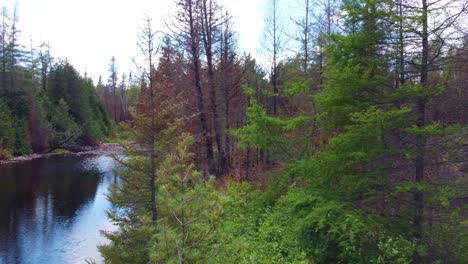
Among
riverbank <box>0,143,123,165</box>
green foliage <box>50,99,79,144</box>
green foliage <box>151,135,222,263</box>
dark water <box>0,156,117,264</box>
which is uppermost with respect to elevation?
green foliage <box>50,99,79,144</box>

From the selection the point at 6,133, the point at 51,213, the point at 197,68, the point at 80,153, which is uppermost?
the point at 197,68

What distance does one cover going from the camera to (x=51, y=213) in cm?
1691

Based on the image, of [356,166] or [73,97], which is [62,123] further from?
[356,166]

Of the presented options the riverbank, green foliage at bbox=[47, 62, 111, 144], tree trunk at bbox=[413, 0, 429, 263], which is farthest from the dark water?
green foliage at bbox=[47, 62, 111, 144]

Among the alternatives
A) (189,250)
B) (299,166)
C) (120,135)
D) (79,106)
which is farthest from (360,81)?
(79,106)

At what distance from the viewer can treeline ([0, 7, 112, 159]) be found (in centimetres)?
3612

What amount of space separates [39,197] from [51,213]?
11.3ft

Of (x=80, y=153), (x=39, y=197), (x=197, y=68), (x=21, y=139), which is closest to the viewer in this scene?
(x=197, y=68)

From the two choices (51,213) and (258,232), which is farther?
(51,213)

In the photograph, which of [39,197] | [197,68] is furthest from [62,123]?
[197,68]

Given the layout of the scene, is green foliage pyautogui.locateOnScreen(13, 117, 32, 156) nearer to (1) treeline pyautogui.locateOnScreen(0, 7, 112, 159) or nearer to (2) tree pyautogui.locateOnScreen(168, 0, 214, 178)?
(1) treeline pyautogui.locateOnScreen(0, 7, 112, 159)

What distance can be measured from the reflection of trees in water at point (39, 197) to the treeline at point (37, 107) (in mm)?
6395

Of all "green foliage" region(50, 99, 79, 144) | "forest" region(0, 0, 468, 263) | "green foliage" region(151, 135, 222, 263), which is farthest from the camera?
"green foliage" region(50, 99, 79, 144)

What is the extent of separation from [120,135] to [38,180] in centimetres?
1935
